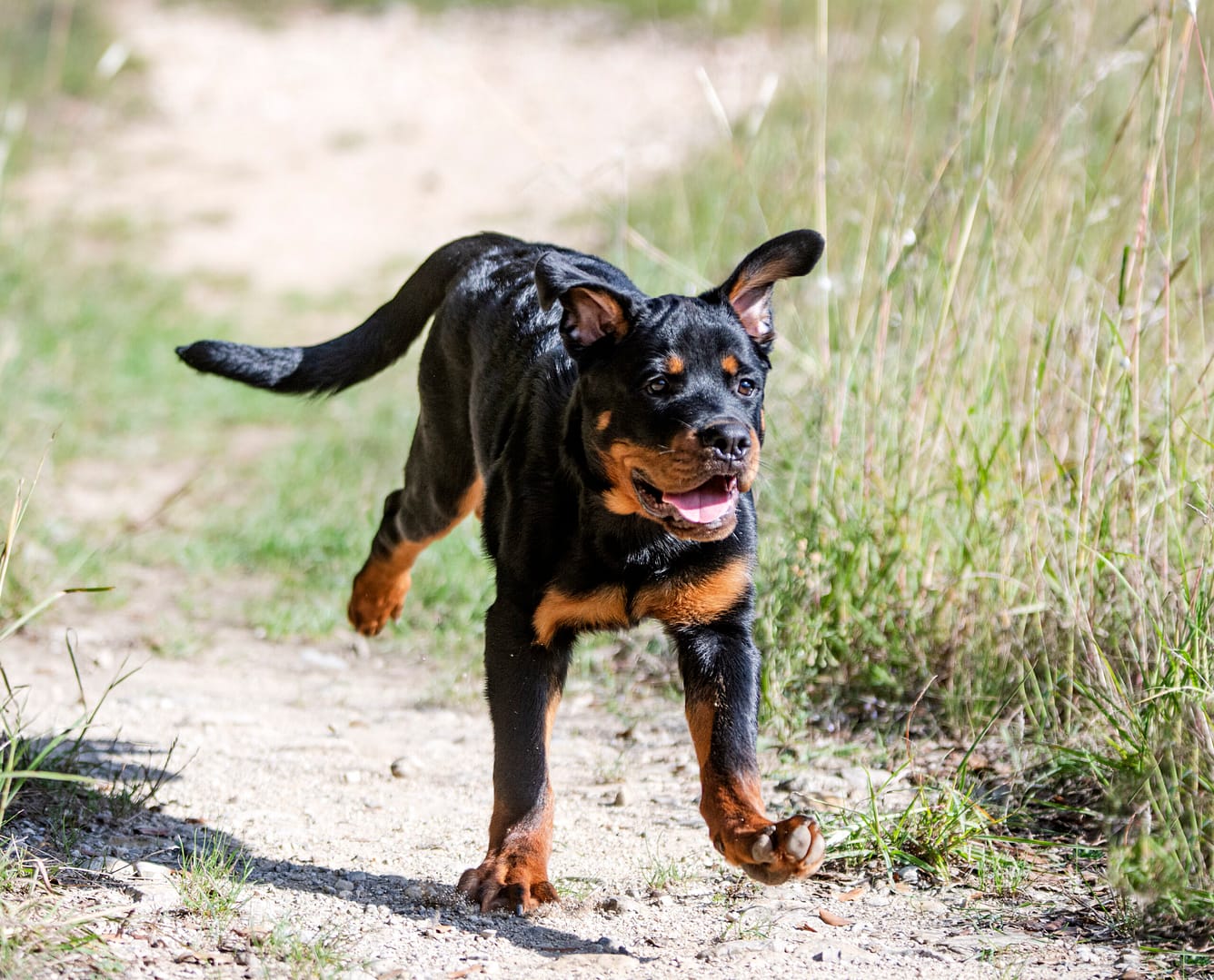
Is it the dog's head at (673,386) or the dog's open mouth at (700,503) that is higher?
the dog's head at (673,386)

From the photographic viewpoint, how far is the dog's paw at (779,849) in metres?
2.84

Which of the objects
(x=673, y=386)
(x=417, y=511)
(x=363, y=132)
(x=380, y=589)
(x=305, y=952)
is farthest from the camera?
(x=363, y=132)

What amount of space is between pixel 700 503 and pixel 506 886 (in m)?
0.93

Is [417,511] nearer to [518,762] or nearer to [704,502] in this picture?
[518,762]

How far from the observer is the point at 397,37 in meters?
15.0

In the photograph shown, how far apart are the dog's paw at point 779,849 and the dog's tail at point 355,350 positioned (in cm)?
212

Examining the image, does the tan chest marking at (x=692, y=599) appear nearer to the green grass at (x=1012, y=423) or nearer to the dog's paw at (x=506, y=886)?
the dog's paw at (x=506, y=886)

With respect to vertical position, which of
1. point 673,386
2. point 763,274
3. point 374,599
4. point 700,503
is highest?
point 763,274

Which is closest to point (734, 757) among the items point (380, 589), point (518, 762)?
point (518, 762)

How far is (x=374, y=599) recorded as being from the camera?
482cm

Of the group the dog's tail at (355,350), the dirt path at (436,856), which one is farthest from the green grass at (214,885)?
the dog's tail at (355,350)

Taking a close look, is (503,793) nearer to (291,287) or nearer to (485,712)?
(485,712)

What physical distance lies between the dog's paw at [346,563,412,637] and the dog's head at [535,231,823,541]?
163cm

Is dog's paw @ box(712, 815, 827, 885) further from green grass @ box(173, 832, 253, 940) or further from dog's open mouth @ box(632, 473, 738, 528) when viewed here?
green grass @ box(173, 832, 253, 940)
